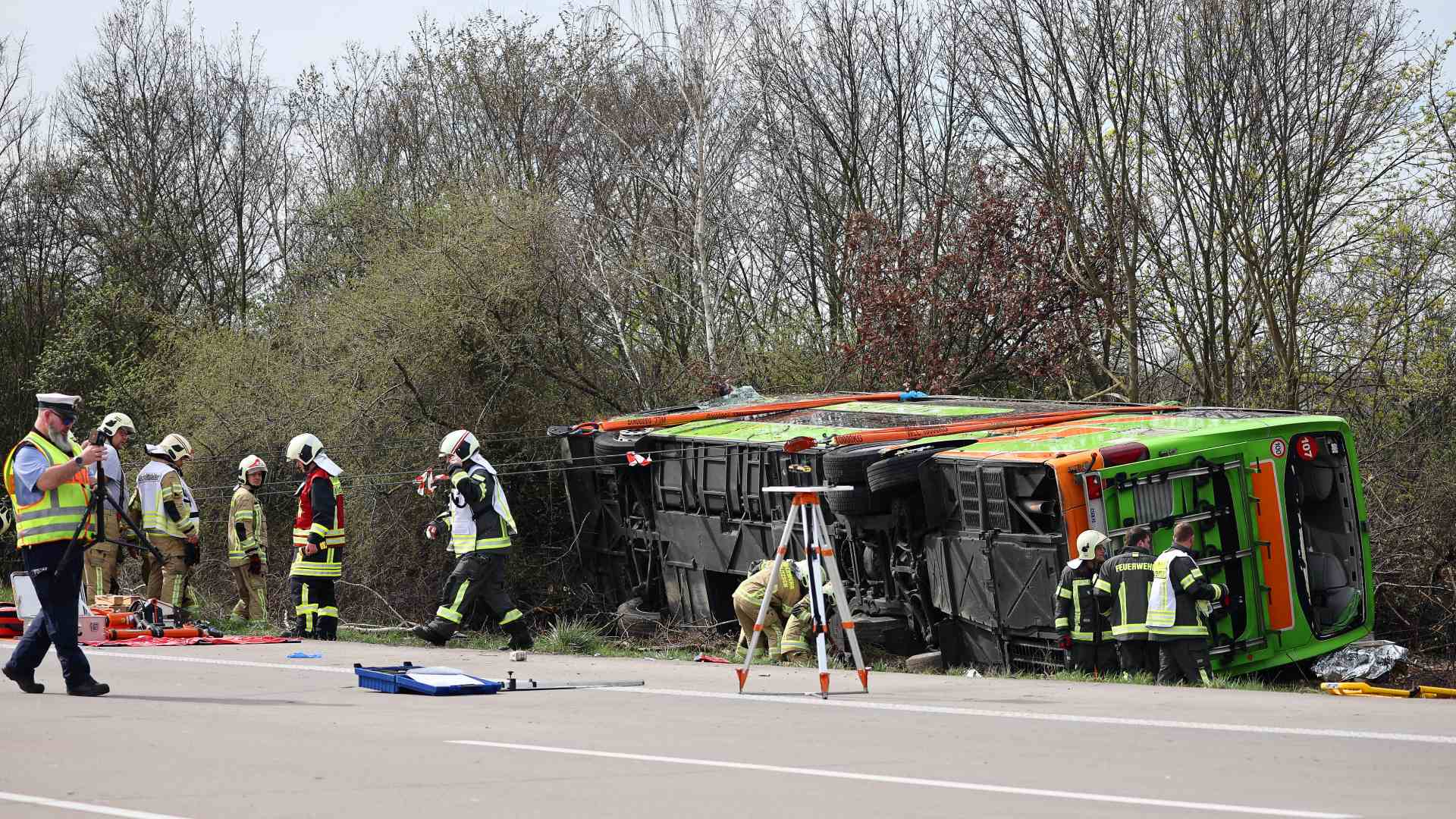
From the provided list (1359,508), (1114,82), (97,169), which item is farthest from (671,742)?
(97,169)

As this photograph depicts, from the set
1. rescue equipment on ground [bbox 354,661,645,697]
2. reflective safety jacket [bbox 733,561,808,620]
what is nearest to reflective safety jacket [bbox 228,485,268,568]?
reflective safety jacket [bbox 733,561,808,620]

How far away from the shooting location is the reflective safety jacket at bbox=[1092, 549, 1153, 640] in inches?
397

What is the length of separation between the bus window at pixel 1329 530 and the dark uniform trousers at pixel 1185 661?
1.45 meters

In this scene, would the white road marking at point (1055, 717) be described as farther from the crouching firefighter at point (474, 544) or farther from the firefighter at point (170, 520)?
the firefighter at point (170, 520)

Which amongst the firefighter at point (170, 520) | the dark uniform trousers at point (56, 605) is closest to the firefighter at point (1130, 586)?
the dark uniform trousers at point (56, 605)

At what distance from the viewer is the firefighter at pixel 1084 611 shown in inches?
Result: 399

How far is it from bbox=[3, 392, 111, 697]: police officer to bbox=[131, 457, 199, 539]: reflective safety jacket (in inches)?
237

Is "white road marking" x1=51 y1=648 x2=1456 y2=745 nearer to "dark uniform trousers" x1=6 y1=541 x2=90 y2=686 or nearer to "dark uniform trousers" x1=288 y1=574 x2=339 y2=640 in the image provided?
"dark uniform trousers" x1=6 y1=541 x2=90 y2=686

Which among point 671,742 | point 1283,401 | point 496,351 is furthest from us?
point 496,351

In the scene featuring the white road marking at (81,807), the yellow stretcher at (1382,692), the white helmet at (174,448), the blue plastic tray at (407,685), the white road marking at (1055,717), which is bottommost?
the yellow stretcher at (1382,692)

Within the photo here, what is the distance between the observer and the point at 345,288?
20.1 m

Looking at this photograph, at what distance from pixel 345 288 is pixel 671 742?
14546mm

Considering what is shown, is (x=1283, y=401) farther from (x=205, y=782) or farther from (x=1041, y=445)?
(x=205, y=782)

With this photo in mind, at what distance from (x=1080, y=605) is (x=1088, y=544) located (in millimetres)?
449
